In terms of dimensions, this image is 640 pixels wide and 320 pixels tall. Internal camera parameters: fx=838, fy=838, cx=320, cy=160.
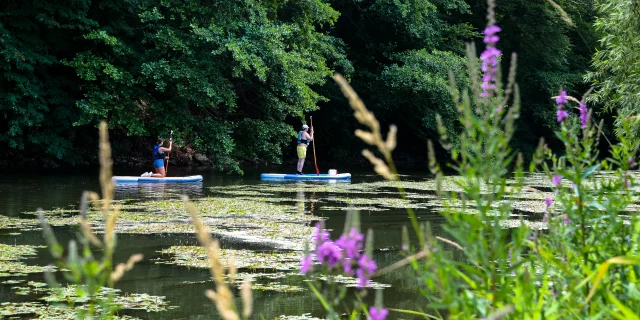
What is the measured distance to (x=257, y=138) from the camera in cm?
2134

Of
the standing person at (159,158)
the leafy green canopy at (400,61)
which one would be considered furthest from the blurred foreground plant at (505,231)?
the leafy green canopy at (400,61)

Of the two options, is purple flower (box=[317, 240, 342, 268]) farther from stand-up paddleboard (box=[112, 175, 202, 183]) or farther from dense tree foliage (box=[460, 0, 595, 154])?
dense tree foliage (box=[460, 0, 595, 154])

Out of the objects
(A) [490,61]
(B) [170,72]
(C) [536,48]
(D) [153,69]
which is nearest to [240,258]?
(A) [490,61]

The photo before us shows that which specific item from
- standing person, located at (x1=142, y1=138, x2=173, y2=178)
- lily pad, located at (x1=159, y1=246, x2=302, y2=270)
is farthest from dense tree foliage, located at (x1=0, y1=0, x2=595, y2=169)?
lily pad, located at (x1=159, y1=246, x2=302, y2=270)

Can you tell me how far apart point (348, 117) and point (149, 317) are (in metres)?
26.1

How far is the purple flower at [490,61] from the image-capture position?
2.41m

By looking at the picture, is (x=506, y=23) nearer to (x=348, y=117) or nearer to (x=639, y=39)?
(x=348, y=117)

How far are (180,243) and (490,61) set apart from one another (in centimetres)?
646

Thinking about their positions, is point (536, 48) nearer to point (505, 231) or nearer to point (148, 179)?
point (148, 179)

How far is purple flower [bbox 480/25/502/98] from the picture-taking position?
2410mm

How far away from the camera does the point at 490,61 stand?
247cm

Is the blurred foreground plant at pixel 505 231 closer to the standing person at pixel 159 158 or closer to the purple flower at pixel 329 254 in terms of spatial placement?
the purple flower at pixel 329 254

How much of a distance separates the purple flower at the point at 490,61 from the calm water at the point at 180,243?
0.76 metres

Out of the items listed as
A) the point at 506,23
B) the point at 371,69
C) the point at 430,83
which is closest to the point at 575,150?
the point at 430,83
